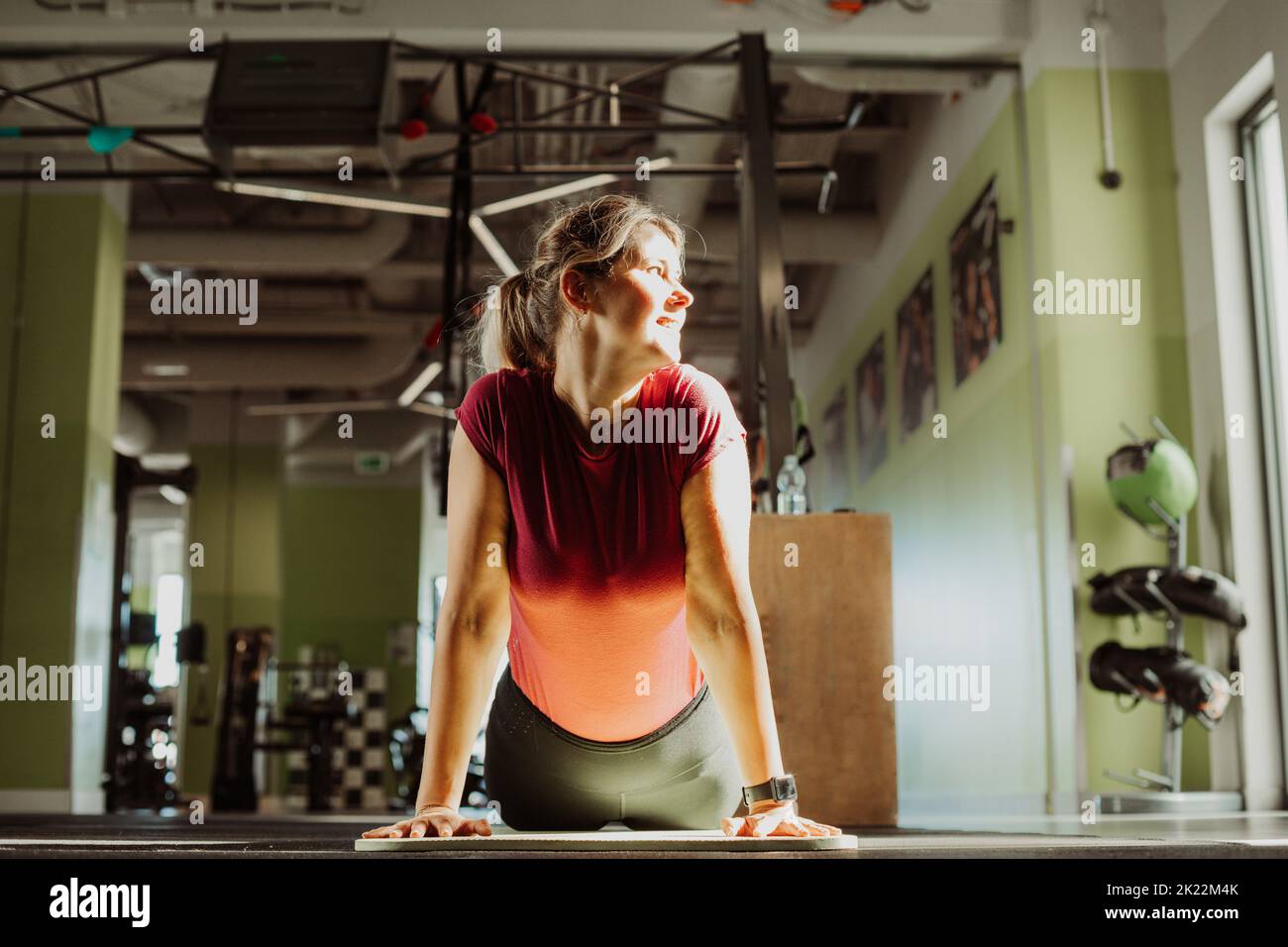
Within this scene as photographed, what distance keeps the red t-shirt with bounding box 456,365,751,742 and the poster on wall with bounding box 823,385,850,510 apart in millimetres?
7986

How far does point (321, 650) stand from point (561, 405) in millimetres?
12676

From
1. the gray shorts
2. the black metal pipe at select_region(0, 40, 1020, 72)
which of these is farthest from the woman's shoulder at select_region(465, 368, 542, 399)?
the black metal pipe at select_region(0, 40, 1020, 72)

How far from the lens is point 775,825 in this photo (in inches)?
55.0

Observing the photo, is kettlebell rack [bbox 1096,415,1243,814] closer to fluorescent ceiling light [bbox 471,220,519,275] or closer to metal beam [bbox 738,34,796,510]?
metal beam [bbox 738,34,796,510]

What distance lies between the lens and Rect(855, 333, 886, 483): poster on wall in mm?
8312

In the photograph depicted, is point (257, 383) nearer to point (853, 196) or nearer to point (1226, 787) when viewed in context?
point (853, 196)

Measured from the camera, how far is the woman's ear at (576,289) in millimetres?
1597

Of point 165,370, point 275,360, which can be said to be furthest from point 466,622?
point 165,370

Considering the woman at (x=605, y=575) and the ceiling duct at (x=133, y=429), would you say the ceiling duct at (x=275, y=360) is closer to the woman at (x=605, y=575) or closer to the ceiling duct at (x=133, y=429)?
the ceiling duct at (x=133, y=429)

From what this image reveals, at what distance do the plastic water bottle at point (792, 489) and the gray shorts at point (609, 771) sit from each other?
6.42ft

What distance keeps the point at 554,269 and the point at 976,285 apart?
4914 mm

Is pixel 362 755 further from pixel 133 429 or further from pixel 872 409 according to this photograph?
pixel 872 409

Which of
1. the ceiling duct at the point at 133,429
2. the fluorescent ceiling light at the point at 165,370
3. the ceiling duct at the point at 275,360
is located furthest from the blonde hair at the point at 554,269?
the ceiling duct at the point at 133,429
